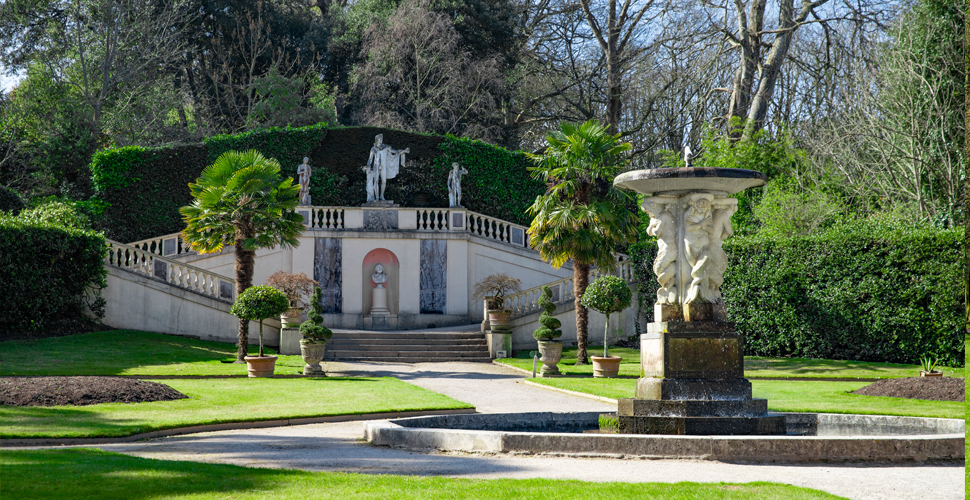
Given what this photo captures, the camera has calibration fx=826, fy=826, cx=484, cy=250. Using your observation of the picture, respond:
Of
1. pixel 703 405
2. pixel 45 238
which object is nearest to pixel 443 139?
pixel 45 238

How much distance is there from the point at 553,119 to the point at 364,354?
1877 centimetres

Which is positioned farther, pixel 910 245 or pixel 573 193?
pixel 573 193

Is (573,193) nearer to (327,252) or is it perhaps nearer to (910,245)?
(910,245)

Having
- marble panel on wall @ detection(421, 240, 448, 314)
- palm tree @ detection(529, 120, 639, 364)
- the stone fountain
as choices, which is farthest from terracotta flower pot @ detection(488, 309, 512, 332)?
the stone fountain

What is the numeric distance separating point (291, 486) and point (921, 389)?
12574mm

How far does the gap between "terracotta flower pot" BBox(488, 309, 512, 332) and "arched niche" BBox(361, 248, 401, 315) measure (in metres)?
6.03

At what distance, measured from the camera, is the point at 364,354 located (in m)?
24.3

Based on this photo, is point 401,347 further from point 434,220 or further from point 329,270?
point 434,220

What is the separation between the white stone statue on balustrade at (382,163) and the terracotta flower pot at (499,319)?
836 cm

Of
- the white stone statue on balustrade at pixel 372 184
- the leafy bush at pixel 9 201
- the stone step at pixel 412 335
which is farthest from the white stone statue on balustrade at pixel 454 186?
the leafy bush at pixel 9 201

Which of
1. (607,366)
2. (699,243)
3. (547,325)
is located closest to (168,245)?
(547,325)

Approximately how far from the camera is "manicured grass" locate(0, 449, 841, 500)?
614cm

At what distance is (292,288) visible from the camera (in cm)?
2448

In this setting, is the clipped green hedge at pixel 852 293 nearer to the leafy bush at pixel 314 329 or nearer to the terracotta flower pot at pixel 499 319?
the terracotta flower pot at pixel 499 319
